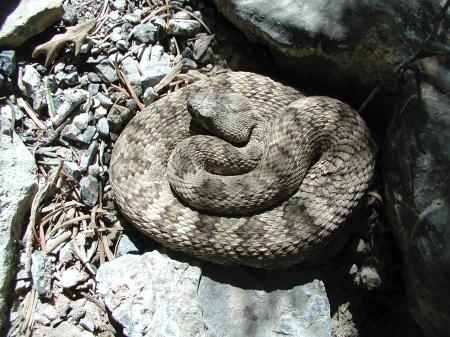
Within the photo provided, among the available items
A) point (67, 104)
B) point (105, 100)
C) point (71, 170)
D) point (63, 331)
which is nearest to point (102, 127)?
point (105, 100)

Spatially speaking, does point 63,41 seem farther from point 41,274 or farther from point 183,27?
point 41,274

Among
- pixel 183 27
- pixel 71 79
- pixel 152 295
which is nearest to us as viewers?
pixel 152 295

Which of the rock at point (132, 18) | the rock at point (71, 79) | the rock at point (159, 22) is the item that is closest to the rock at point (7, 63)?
the rock at point (71, 79)

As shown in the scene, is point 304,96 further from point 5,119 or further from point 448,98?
point 5,119

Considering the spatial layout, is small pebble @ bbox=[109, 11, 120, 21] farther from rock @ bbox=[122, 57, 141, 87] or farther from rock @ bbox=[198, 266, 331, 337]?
rock @ bbox=[198, 266, 331, 337]

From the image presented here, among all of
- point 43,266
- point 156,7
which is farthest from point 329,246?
point 156,7
